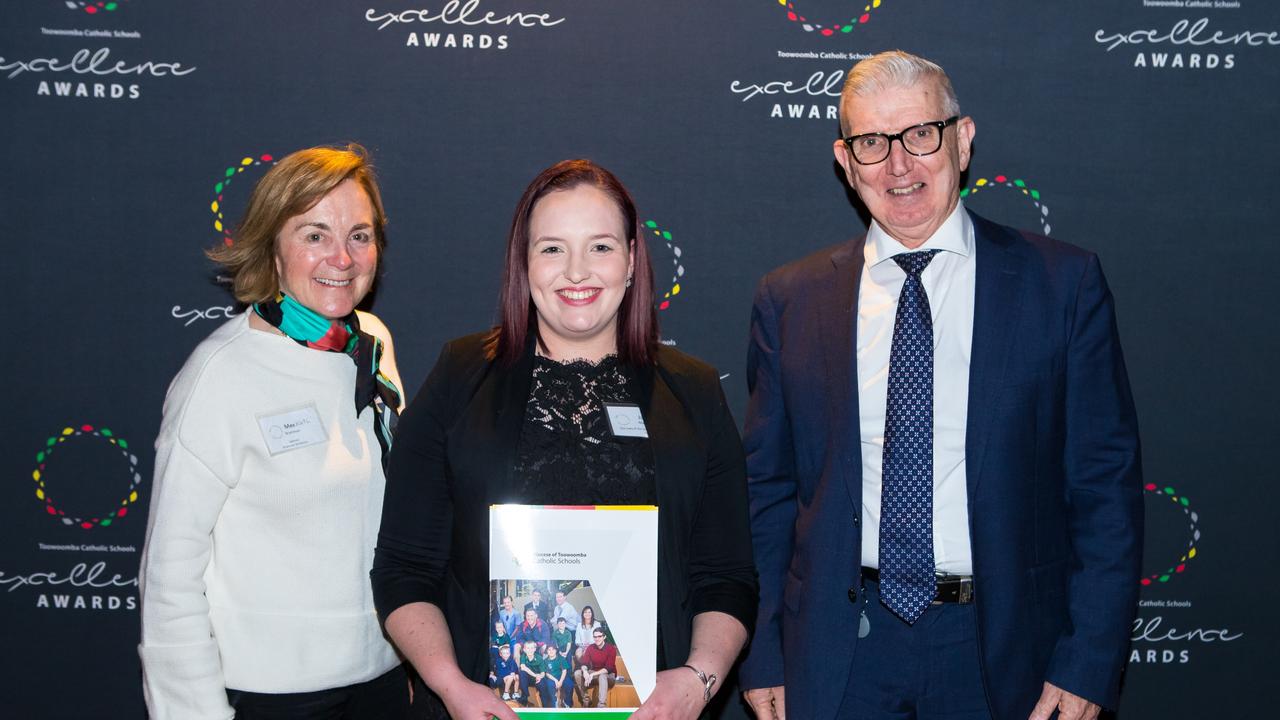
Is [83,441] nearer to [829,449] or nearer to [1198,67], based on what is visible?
[829,449]

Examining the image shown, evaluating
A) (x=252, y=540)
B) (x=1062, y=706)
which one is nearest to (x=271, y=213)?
(x=252, y=540)

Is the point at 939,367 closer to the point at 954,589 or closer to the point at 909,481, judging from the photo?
the point at 909,481

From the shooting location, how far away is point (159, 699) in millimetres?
2271

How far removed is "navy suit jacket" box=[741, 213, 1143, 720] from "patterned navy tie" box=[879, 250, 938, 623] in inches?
3.1

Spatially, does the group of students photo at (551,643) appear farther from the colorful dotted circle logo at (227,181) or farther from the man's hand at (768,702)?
the colorful dotted circle logo at (227,181)

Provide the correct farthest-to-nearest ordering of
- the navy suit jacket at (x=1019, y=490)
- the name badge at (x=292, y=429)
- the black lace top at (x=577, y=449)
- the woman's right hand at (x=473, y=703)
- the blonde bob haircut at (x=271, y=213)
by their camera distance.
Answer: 1. the blonde bob haircut at (x=271, y=213)
2. the name badge at (x=292, y=429)
3. the navy suit jacket at (x=1019, y=490)
4. the black lace top at (x=577, y=449)
5. the woman's right hand at (x=473, y=703)

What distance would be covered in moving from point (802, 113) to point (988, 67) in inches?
24.4

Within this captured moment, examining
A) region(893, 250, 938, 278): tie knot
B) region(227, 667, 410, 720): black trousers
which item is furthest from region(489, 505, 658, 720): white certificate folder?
region(893, 250, 938, 278): tie knot

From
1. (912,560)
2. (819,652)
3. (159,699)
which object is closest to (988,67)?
(912,560)

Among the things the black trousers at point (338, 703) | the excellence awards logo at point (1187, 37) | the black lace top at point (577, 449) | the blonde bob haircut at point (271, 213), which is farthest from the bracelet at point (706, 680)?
the excellence awards logo at point (1187, 37)

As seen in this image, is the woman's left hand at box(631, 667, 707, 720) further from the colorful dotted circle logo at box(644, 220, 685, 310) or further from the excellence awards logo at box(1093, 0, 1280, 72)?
the excellence awards logo at box(1093, 0, 1280, 72)

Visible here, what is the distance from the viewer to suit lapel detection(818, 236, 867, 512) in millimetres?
2309

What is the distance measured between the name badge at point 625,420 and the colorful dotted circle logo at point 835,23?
1715mm

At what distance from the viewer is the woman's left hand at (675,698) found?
1.95 metres
